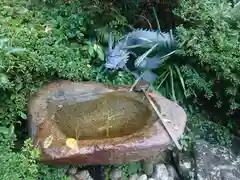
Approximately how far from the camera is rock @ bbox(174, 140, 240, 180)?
2.88 meters

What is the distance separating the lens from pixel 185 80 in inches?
128

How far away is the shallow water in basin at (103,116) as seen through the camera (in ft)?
8.50

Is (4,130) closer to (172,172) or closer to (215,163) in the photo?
(172,172)

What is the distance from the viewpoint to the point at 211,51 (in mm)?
3076

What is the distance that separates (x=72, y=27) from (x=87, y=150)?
128cm

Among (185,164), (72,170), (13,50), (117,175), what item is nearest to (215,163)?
(185,164)

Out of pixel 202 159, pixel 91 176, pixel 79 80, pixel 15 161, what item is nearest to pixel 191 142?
pixel 202 159

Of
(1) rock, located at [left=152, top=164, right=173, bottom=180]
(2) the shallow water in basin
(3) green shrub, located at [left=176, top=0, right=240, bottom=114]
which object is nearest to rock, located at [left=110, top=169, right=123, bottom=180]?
(1) rock, located at [left=152, top=164, right=173, bottom=180]

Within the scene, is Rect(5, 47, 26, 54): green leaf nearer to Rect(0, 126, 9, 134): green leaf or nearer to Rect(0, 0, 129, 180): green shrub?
Rect(0, 0, 129, 180): green shrub

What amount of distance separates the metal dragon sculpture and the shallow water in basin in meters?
0.47

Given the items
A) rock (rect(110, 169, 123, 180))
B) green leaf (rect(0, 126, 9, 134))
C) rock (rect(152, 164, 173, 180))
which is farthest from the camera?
rock (rect(152, 164, 173, 180))

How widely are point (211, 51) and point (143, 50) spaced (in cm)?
69

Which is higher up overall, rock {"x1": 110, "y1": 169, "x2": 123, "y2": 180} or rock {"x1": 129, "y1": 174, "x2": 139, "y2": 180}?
rock {"x1": 110, "y1": 169, "x2": 123, "y2": 180}

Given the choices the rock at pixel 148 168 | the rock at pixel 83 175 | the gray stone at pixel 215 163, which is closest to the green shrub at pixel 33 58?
the rock at pixel 83 175
